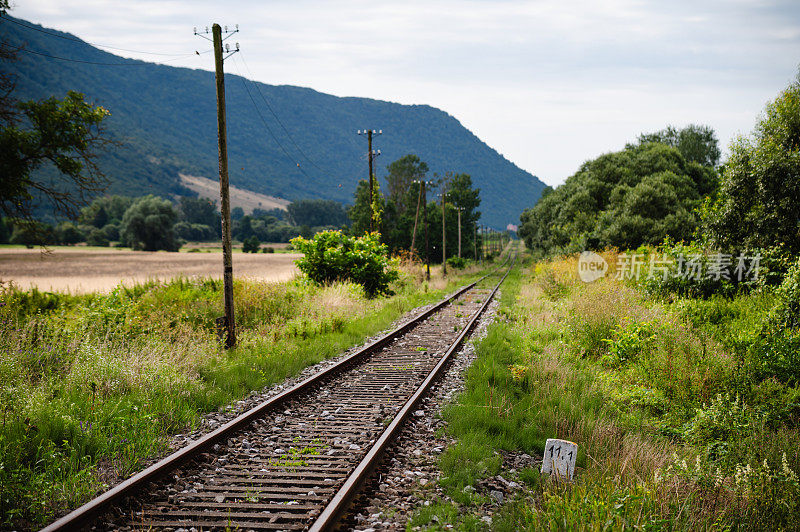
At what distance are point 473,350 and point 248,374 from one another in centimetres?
532

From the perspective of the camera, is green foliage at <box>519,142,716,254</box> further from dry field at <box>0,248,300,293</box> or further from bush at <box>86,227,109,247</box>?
bush at <box>86,227,109,247</box>

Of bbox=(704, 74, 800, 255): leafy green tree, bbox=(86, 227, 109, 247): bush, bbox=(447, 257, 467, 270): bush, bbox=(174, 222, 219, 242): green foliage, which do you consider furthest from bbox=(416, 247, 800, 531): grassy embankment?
bbox=(174, 222, 219, 242): green foliage

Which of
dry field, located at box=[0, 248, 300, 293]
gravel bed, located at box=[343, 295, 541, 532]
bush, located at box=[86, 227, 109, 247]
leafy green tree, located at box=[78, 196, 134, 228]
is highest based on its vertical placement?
leafy green tree, located at box=[78, 196, 134, 228]

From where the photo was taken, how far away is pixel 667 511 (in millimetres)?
3918

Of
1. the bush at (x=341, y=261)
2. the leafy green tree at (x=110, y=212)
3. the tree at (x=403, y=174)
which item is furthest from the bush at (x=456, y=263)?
the leafy green tree at (x=110, y=212)

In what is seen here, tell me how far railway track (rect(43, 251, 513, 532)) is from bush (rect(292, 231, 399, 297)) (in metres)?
12.2

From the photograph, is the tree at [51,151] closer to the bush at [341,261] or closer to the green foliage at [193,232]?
the bush at [341,261]

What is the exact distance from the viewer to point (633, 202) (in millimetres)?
32062

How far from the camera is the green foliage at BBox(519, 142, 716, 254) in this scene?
30359 millimetres

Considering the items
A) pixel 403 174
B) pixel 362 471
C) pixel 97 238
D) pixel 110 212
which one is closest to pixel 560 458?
pixel 362 471

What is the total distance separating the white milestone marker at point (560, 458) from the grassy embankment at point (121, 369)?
15.0 feet

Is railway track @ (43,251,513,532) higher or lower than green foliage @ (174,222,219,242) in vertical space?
lower

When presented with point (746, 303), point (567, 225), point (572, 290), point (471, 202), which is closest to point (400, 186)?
point (471, 202)

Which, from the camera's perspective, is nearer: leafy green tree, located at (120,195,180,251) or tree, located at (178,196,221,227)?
leafy green tree, located at (120,195,180,251)
